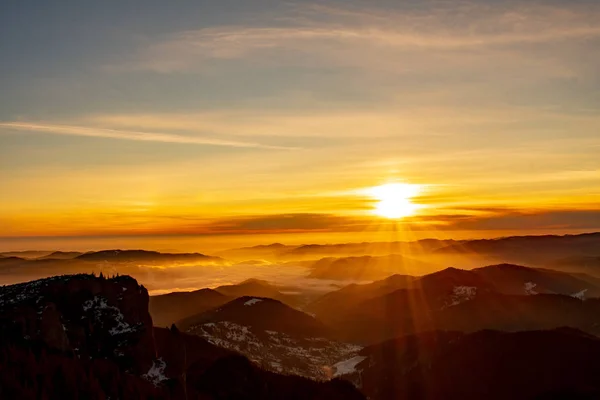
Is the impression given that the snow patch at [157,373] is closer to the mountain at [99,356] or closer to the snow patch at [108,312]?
the mountain at [99,356]

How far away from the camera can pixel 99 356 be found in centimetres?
15612

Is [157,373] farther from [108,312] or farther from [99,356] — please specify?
[108,312]

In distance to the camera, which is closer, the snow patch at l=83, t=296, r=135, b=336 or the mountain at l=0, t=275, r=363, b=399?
the mountain at l=0, t=275, r=363, b=399

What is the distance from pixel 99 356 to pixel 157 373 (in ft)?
60.1

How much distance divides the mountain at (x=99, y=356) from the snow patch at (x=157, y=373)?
31 cm

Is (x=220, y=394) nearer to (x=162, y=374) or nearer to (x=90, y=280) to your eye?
(x=162, y=374)

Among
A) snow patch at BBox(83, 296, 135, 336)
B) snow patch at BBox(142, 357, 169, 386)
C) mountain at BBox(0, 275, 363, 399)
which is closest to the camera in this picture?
mountain at BBox(0, 275, 363, 399)

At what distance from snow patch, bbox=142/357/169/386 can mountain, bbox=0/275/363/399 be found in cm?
→ 31

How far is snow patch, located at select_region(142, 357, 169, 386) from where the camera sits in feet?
510

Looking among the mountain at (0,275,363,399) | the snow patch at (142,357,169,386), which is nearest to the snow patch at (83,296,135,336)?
the mountain at (0,275,363,399)

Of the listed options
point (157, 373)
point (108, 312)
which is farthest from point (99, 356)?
point (108, 312)

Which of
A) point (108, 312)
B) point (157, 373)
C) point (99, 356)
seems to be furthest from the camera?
point (108, 312)

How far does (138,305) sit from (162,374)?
104ft

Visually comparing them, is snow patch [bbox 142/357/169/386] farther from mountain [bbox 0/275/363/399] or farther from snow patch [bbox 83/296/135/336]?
snow patch [bbox 83/296/135/336]
